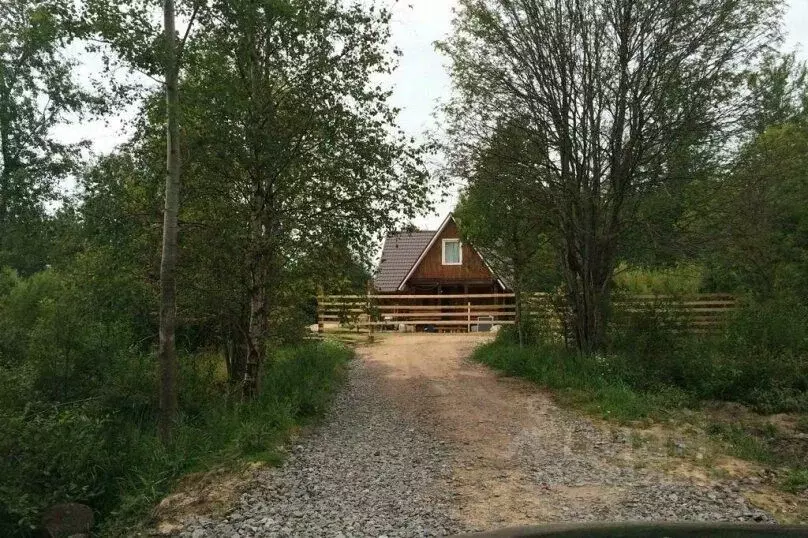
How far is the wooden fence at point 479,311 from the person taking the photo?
1252 centimetres

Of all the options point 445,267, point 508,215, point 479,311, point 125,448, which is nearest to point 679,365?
point 508,215

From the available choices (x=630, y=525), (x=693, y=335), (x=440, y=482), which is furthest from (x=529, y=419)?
(x=693, y=335)

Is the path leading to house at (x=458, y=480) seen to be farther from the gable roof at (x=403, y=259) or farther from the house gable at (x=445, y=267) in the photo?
the gable roof at (x=403, y=259)

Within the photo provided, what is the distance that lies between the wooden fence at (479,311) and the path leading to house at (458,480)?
216cm

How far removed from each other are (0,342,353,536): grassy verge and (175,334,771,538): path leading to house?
674 millimetres

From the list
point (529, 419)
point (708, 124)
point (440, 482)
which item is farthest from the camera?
point (708, 124)

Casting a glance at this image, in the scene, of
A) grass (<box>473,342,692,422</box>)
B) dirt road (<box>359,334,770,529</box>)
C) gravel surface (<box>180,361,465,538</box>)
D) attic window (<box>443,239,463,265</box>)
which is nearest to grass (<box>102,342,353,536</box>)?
gravel surface (<box>180,361,465,538</box>)

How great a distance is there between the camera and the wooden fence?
12.5m

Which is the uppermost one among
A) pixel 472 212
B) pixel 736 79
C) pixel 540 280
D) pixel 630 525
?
pixel 736 79

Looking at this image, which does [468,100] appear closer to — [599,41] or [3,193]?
[599,41]

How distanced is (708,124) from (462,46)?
5.51 meters

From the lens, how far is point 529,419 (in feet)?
33.1

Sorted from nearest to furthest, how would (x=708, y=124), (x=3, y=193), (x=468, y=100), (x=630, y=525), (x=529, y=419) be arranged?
(x=630, y=525) → (x=529, y=419) → (x=708, y=124) → (x=3, y=193) → (x=468, y=100)

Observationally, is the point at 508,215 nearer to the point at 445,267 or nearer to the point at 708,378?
the point at 708,378
